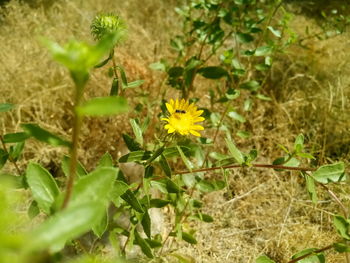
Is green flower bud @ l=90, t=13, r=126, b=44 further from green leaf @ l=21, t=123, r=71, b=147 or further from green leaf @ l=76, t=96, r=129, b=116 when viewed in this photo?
green leaf @ l=76, t=96, r=129, b=116

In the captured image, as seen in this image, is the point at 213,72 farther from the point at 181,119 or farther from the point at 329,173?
the point at 329,173

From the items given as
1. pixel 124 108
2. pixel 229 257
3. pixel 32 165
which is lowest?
pixel 229 257

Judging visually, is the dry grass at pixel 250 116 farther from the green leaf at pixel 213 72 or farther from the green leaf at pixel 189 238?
the green leaf at pixel 213 72

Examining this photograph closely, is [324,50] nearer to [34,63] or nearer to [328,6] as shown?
[328,6]

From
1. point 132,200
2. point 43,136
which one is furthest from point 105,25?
point 43,136

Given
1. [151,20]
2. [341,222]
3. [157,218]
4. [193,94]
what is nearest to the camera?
[341,222]

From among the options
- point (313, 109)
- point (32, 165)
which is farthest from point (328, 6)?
point (32, 165)
